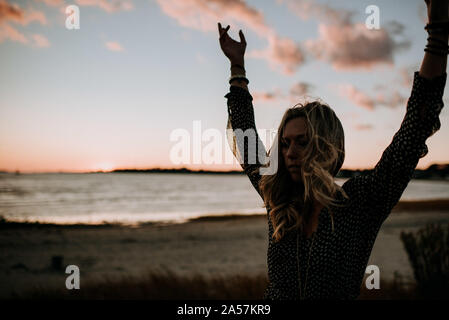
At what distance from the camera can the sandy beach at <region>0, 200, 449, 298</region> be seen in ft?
34.9

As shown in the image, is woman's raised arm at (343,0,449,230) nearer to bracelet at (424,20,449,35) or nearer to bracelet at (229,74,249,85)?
bracelet at (424,20,449,35)

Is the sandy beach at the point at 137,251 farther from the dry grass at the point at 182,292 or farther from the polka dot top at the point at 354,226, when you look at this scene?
the polka dot top at the point at 354,226

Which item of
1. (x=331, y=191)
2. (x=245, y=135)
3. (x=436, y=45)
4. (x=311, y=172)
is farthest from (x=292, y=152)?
(x=436, y=45)

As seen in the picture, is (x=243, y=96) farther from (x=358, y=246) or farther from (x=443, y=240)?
(x=443, y=240)

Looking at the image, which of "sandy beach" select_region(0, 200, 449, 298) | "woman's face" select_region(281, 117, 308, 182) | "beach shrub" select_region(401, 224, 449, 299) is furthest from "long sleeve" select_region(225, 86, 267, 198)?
"sandy beach" select_region(0, 200, 449, 298)

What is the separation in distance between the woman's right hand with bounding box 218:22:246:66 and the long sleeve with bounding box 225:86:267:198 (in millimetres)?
266

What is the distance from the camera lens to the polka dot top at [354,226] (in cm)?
144

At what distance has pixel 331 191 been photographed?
5.25 ft

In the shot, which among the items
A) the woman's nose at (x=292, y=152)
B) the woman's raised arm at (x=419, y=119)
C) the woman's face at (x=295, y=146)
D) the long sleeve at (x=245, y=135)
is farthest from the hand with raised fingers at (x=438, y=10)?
the long sleeve at (x=245, y=135)

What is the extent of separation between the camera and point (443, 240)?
20.1ft

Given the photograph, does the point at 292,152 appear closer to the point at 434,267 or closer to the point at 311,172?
the point at 311,172
